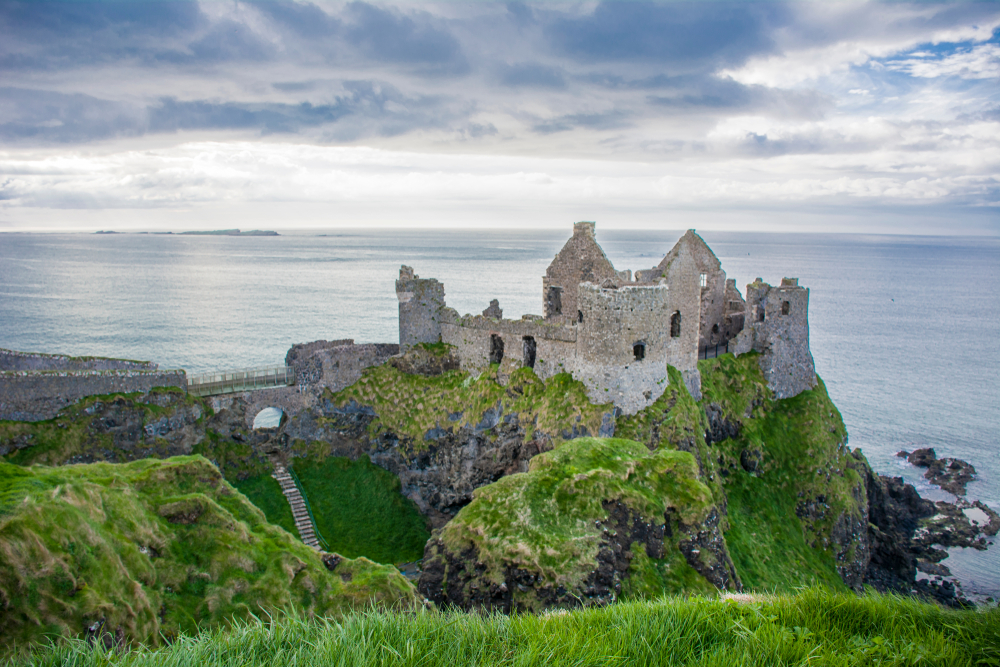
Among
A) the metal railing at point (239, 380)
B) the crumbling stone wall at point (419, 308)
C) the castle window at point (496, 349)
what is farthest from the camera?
the crumbling stone wall at point (419, 308)

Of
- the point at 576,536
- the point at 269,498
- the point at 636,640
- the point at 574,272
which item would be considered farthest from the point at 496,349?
the point at 636,640

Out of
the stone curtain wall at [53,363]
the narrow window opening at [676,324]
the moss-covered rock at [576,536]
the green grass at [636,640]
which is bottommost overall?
the moss-covered rock at [576,536]

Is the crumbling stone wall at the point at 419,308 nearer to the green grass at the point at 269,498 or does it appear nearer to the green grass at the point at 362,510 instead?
the green grass at the point at 362,510

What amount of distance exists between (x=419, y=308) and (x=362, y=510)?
12091 millimetres

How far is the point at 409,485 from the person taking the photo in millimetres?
35344

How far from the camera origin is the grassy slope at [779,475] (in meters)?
29.9

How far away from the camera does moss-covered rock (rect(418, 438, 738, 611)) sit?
1998 centimetres

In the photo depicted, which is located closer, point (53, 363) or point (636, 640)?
point (636, 640)

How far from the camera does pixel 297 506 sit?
1299 inches

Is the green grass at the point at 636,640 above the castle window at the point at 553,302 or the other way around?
the other way around

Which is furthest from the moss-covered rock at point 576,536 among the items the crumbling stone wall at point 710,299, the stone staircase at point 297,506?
the crumbling stone wall at point 710,299

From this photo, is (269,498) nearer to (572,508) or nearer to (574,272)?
(572,508)

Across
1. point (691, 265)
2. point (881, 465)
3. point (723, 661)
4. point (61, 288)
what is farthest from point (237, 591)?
point (61, 288)

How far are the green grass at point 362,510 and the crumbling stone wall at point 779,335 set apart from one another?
2297 cm
